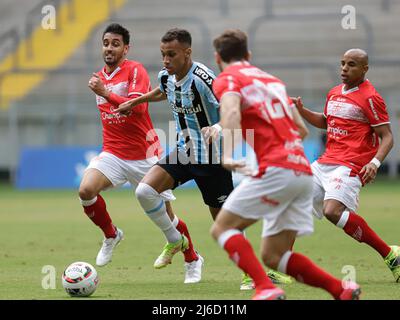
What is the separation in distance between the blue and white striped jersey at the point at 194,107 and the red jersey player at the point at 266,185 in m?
2.04

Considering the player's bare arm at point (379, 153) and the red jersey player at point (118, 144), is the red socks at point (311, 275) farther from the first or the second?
the red jersey player at point (118, 144)

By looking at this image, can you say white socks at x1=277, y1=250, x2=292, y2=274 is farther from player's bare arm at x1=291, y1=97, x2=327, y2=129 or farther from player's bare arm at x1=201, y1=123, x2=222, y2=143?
player's bare arm at x1=291, y1=97, x2=327, y2=129

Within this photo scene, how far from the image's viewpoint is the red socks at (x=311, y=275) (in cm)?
674

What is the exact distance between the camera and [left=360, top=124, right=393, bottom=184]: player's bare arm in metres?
9.07

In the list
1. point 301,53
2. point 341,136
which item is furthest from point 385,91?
Result: point 341,136

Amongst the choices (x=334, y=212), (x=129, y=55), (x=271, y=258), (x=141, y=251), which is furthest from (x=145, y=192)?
(x=129, y=55)

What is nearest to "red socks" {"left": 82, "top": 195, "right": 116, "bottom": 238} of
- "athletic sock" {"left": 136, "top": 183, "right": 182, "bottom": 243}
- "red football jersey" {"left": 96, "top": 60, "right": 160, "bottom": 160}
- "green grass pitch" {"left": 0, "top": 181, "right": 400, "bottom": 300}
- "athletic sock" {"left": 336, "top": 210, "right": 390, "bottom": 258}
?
"green grass pitch" {"left": 0, "top": 181, "right": 400, "bottom": 300}

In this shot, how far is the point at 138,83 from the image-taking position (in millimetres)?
9906

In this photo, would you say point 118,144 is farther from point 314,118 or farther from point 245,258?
point 245,258

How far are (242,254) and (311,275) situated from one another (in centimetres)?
54

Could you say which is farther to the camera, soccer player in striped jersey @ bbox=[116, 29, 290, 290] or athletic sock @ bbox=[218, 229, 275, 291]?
soccer player in striped jersey @ bbox=[116, 29, 290, 290]

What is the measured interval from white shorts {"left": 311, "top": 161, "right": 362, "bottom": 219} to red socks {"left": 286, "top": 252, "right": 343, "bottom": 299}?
8.29 ft

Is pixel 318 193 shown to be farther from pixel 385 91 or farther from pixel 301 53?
pixel 301 53

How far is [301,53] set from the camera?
88.2 ft
